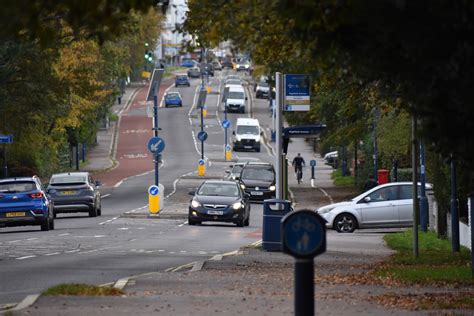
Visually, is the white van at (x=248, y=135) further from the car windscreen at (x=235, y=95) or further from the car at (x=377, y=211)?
the car at (x=377, y=211)

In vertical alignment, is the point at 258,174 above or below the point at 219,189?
above

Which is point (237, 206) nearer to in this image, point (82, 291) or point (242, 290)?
point (242, 290)

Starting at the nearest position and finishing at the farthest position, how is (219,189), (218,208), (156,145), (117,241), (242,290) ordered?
1. (242,290)
2. (117,241)
3. (218,208)
4. (219,189)
5. (156,145)

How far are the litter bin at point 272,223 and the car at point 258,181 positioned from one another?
2767cm

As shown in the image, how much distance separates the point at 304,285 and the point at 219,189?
106 feet

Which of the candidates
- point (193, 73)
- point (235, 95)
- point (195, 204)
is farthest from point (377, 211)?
point (193, 73)

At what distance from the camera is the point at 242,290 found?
18328 mm

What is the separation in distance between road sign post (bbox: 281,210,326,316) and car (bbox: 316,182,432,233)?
28757 millimetres

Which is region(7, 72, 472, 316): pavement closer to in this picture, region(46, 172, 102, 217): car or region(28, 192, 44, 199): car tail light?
region(28, 192, 44, 199): car tail light

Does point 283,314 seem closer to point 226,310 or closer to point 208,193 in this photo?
point 226,310

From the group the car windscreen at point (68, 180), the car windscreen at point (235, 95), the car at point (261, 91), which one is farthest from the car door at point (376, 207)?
the car at point (261, 91)

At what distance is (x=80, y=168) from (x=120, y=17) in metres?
70.2

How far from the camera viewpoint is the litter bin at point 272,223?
2673 cm

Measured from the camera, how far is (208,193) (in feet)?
137
